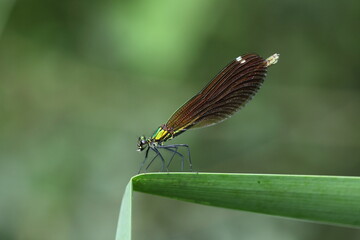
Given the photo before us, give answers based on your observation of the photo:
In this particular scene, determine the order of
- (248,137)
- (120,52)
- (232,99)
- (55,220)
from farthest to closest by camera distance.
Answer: (248,137)
(120,52)
(55,220)
(232,99)

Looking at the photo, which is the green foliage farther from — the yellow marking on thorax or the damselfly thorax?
the yellow marking on thorax

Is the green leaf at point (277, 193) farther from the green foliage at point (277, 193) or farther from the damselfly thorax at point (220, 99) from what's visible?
the damselfly thorax at point (220, 99)

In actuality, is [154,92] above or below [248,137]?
above

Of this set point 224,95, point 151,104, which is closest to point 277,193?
point 224,95

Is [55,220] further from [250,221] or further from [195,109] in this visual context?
[195,109]

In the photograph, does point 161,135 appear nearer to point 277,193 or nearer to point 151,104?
point 277,193

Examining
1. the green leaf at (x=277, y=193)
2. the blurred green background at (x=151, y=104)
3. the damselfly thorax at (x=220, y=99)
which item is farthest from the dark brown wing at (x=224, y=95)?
the blurred green background at (x=151, y=104)

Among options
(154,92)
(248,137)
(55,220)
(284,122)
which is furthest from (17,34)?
(284,122)
